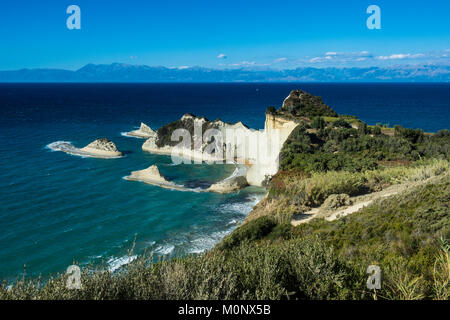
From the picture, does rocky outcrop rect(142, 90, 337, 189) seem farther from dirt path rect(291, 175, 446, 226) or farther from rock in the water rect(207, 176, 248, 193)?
dirt path rect(291, 175, 446, 226)

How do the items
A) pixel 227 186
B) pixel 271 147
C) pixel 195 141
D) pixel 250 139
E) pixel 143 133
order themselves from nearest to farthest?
pixel 227 186
pixel 271 147
pixel 250 139
pixel 195 141
pixel 143 133

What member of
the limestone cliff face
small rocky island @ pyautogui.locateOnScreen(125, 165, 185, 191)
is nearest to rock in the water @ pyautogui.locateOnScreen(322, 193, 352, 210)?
the limestone cliff face

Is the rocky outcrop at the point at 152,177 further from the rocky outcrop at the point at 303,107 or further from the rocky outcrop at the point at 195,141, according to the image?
the rocky outcrop at the point at 303,107

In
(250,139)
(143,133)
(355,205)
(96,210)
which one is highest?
(143,133)

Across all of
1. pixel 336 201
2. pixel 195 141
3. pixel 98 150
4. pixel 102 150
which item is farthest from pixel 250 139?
pixel 336 201

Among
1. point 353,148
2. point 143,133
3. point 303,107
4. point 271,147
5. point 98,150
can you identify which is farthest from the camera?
point 143,133

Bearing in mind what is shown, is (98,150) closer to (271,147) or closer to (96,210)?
(96,210)

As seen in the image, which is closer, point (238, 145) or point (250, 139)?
point (250, 139)
